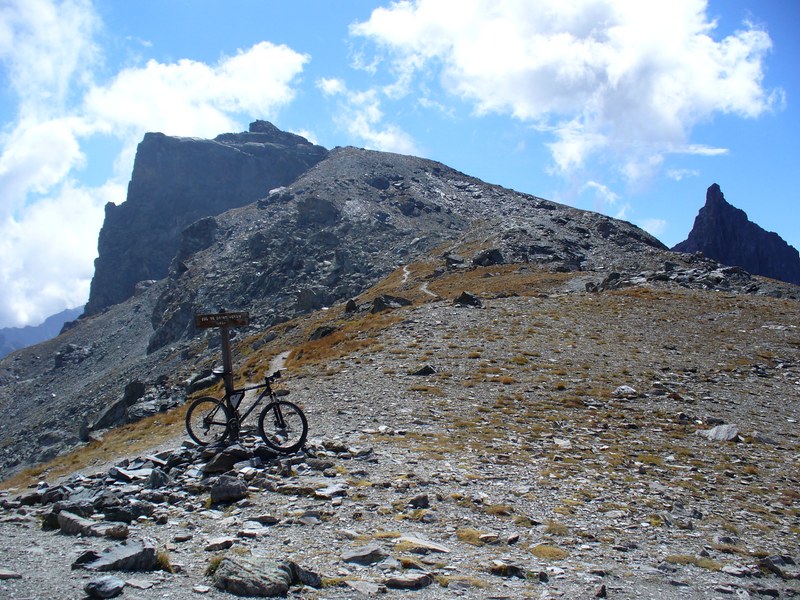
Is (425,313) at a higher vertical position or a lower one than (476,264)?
lower

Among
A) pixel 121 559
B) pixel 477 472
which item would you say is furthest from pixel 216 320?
pixel 121 559

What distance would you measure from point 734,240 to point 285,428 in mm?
209666

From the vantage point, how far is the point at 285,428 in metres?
15.5

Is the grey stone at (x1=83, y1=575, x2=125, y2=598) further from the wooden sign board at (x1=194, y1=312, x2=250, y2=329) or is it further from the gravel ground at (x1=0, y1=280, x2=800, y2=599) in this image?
the wooden sign board at (x1=194, y1=312, x2=250, y2=329)

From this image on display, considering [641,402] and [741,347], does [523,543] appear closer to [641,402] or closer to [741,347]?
[641,402]

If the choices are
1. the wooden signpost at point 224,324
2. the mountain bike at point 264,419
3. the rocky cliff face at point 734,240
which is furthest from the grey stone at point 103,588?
the rocky cliff face at point 734,240

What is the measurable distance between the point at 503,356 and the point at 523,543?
1784cm

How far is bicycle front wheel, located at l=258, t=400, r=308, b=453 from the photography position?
1478cm

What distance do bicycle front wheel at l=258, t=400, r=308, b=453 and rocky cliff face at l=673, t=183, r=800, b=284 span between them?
19969cm

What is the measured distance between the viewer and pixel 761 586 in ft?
29.4

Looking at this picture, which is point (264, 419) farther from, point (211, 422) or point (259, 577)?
point (259, 577)

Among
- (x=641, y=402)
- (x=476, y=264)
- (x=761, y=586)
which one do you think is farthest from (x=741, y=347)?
(x=476, y=264)

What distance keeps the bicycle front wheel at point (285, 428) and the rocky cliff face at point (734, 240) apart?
200 metres

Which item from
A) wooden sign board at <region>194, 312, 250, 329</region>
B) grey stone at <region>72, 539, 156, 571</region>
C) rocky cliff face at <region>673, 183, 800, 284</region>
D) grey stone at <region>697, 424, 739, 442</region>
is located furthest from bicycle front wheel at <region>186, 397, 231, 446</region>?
rocky cliff face at <region>673, 183, 800, 284</region>
